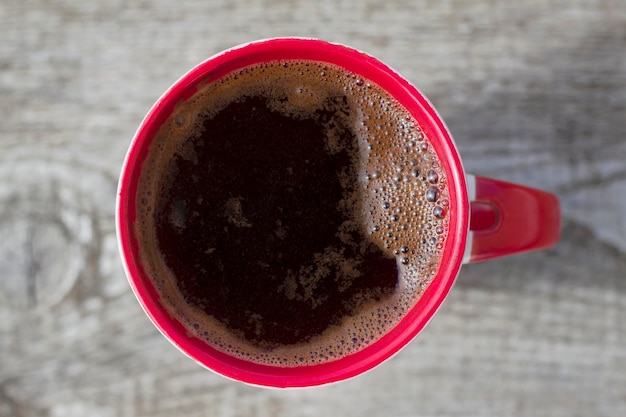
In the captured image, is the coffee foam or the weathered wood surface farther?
the weathered wood surface

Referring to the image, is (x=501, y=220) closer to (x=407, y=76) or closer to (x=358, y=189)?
(x=358, y=189)

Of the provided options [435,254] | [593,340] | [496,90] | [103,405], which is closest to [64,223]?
[103,405]

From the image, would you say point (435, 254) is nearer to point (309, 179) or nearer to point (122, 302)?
point (309, 179)

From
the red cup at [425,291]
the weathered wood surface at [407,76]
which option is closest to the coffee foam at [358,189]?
the red cup at [425,291]

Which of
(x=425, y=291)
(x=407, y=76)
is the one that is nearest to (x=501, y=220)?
(x=425, y=291)

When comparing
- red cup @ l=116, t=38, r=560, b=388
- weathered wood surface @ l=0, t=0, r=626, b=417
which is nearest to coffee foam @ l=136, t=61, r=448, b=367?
red cup @ l=116, t=38, r=560, b=388

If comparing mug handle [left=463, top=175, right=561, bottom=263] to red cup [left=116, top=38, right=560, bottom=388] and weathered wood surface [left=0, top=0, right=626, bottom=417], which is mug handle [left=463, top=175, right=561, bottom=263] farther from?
weathered wood surface [left=0, top=0, right=626, bottom=417]
